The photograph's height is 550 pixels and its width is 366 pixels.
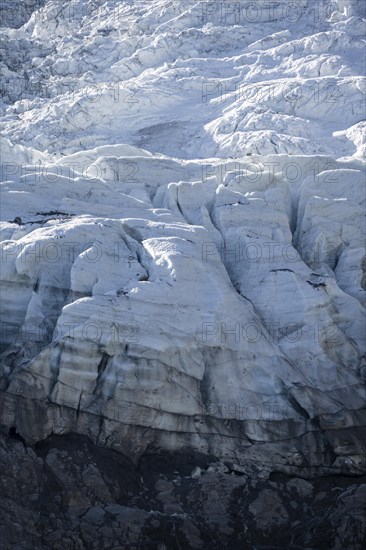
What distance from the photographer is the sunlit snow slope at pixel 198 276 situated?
19.8m

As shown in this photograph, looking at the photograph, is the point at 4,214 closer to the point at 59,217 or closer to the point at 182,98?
the point at 59,217

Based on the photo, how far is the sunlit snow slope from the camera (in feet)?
64.8

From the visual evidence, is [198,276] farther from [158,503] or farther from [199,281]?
[158,503]

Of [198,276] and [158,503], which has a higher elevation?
[198,276]

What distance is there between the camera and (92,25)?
41750 millimetres

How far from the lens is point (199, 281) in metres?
21.2

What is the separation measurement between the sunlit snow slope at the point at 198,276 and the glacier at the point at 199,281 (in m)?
0.04

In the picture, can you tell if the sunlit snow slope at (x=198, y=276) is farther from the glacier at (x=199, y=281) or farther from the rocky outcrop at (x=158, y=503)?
the rocky outcrop at (x=158, y=503)

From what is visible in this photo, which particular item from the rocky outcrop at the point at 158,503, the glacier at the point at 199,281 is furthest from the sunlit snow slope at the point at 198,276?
the rocky outcrop at the point at 158,503

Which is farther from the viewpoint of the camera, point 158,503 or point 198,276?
point 198,276

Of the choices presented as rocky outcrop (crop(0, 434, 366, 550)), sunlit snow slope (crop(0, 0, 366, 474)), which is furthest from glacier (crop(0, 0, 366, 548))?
rocky outcrop (crop(0, 434, 366, 550))

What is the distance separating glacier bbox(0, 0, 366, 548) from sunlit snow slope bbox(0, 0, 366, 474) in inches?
1.6

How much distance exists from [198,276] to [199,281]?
0.14 m

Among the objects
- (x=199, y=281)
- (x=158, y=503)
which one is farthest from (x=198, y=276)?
(x=158, y=503)
